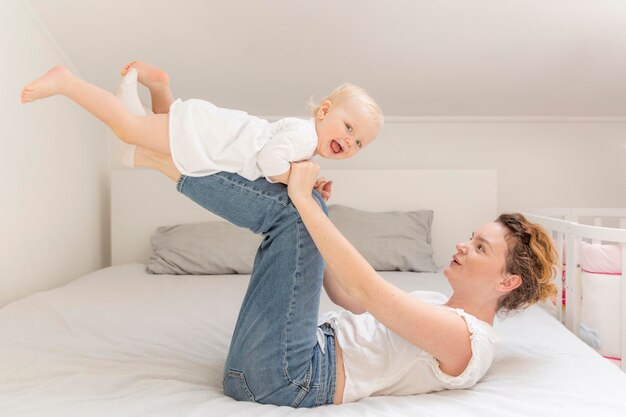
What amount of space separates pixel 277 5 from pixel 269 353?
159cm

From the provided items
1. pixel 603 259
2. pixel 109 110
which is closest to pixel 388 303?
pixel 109 110

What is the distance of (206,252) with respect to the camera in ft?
8.57

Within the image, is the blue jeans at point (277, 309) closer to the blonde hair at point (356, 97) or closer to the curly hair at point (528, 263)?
the blonde hair at point (356, 97)

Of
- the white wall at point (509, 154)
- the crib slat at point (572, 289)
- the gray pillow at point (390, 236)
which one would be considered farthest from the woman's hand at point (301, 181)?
the white wall at point (509, 154)

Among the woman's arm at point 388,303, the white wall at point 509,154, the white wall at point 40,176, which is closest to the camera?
the woman's arm at point 388,303

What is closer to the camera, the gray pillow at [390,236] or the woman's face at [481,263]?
the woman's face at [481,263]

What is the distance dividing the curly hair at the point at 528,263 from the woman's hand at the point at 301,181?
45 cm

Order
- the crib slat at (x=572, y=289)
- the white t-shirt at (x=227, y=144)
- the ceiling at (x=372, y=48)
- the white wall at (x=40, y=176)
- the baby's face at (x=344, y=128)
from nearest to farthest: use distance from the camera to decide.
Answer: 1. the white t-shirt at (x=227, y=144)
2. the baby's face at (x=344, y=128)
3. the crib slat at (x=572, y=289)
4. the white wall at (x=40, y=176)
5. the ceiling at (x=372, y=48)

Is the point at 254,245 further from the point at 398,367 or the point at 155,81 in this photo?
the point at 398,367

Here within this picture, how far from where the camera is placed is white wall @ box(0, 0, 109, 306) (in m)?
2.14

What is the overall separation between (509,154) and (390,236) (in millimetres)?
970

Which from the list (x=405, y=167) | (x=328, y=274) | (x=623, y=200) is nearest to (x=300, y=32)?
(x=405, y=167)

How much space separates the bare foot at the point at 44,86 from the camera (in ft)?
3.75

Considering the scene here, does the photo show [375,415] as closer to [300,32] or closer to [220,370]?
[220,370]
